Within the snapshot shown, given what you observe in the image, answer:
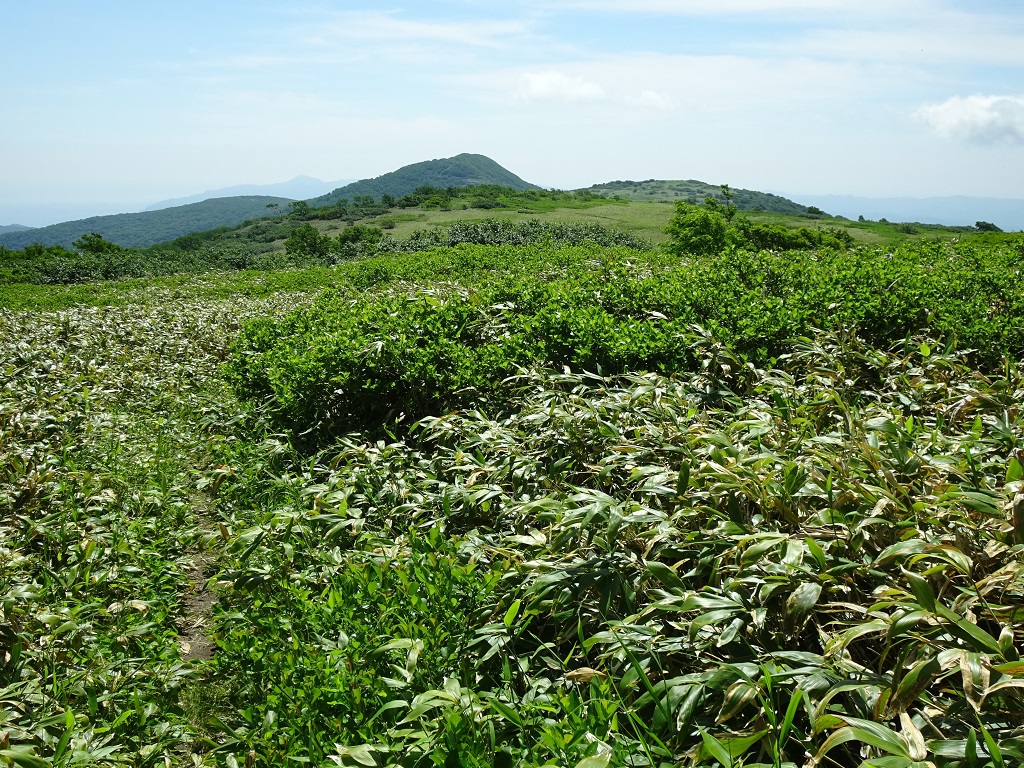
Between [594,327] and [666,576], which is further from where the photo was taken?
[594,327]

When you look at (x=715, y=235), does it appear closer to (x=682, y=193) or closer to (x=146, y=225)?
(x=682, y=193)

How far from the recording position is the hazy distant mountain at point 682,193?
338 ft

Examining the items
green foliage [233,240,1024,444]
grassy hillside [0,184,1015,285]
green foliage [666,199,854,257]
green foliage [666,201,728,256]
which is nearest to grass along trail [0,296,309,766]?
green foliage [233,240,1024,444]

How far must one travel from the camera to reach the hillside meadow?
1.97m

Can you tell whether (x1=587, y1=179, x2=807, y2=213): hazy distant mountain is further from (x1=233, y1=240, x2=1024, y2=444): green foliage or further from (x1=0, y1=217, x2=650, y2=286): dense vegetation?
(x1=233, y1=240, x2=1024, y2=444): green foliage

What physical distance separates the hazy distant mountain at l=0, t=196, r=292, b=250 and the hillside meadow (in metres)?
142

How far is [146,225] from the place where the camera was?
161625 millimetres

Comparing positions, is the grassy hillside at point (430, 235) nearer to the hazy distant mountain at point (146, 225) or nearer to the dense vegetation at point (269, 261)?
the dense vegetation at point (269, 261)

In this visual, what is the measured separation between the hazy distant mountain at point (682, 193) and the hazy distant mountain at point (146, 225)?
69.3m

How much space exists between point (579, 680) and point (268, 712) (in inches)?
45.8

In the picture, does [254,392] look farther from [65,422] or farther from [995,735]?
[995,735]

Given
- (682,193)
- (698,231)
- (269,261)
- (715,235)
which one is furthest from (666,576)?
(682,193)

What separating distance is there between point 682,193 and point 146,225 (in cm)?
12304

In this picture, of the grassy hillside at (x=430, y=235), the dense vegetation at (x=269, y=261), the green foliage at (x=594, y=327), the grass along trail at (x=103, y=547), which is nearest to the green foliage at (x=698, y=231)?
the grassy hillside at (x=430, y=235)
